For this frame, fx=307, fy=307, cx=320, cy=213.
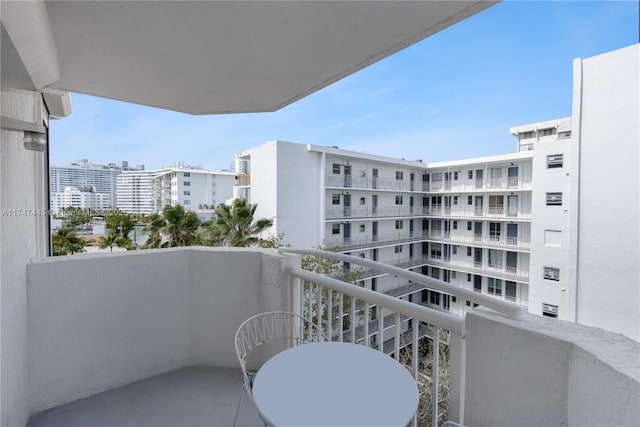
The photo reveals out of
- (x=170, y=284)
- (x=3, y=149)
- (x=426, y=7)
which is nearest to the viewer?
(x=426, y=7)

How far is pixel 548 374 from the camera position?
967 millimetres

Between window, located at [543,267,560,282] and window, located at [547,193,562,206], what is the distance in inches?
108

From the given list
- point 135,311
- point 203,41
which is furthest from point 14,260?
point 203,41

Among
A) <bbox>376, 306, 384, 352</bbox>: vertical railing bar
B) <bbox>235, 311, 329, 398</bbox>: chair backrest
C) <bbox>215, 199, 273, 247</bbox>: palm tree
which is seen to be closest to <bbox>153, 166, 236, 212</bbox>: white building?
<bbox>215, 199, 273, 247</bbox>: palm tree

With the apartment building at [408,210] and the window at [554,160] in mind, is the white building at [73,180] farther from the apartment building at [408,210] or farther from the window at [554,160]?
the window at [554,160]

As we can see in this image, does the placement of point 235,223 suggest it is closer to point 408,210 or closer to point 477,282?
point 408,210

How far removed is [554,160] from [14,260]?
1677 cm

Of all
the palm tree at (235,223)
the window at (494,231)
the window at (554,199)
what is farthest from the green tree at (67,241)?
the window at (494,231)

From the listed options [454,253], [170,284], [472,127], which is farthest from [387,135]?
[170,284]

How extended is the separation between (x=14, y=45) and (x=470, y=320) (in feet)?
5.70

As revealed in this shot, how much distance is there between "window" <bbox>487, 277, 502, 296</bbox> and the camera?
1709 centimetres

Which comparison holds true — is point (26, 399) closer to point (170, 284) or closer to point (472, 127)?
point (170, 284)

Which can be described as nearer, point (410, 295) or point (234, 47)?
point (234, 47)

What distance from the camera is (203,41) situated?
163cm
